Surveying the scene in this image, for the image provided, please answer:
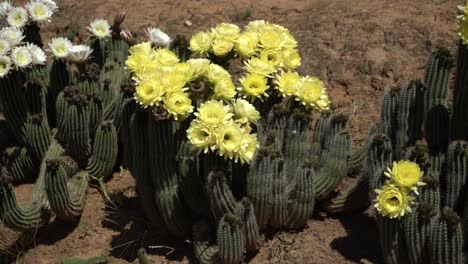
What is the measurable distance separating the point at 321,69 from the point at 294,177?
223 cm

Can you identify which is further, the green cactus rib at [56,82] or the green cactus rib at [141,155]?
the green cactus rib at [56,82]

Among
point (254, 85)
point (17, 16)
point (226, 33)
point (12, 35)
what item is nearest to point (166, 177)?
point (254, 85)

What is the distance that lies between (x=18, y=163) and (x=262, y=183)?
253 centimetres

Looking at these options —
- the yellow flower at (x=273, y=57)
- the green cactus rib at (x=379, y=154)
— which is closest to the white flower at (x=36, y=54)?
the yellow flower at (x=273, y=57)

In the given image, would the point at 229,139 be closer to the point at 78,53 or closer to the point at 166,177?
the point at 166,177

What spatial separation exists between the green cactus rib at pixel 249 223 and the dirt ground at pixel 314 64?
0.20 meters

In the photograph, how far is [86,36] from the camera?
8.17 m

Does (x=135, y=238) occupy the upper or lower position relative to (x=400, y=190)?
lower

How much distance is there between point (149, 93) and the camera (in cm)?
435

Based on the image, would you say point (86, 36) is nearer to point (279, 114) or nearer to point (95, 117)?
point (95, 117)

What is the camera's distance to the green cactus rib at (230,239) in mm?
4348

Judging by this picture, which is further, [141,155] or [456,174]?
[141,155]

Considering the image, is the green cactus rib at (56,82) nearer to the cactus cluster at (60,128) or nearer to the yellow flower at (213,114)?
the cactus cluster at (60,128)

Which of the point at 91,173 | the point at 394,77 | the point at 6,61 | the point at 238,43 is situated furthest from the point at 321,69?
the point at 6,61
